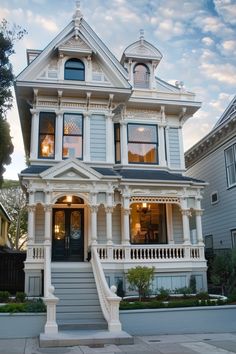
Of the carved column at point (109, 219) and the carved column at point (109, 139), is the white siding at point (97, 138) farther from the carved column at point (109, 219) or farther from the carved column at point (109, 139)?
the carved column at point (109, 219)

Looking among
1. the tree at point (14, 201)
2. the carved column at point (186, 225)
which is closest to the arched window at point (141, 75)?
the carved column at point (186, 225)

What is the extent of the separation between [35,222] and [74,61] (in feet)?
23.5

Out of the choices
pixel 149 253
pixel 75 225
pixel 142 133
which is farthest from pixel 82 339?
pixel 142 133

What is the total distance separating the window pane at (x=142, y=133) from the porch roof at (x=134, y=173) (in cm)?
144

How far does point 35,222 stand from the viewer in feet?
47.6

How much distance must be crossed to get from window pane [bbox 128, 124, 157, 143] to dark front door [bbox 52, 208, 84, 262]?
399 cm

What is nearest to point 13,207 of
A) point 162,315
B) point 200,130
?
point 200,130

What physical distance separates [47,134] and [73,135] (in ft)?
3.48

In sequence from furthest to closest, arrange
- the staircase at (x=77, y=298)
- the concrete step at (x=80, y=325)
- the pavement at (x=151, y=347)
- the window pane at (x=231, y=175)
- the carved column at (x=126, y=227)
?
1. the window pane at (x=231, y=175)
2. the carved column at (x=126, y=227)
3. the staircase at (x=77, y=298)
4. the concrete step at (x=80, y=325)
5. the pavement at (x=151, y=347)

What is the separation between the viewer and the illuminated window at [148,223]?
15719 millimetres

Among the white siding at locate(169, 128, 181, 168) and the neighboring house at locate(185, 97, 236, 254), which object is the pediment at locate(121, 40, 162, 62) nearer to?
the white siding at locate(169, 128, 181, 168)

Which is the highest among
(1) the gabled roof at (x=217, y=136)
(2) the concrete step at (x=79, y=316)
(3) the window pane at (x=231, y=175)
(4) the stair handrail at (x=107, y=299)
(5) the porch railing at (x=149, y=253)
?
(1) the gabled roof at (x=217, y=136)

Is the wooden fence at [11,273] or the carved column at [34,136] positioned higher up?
the carved column at [34,136]

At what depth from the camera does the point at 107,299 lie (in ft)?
33.9
